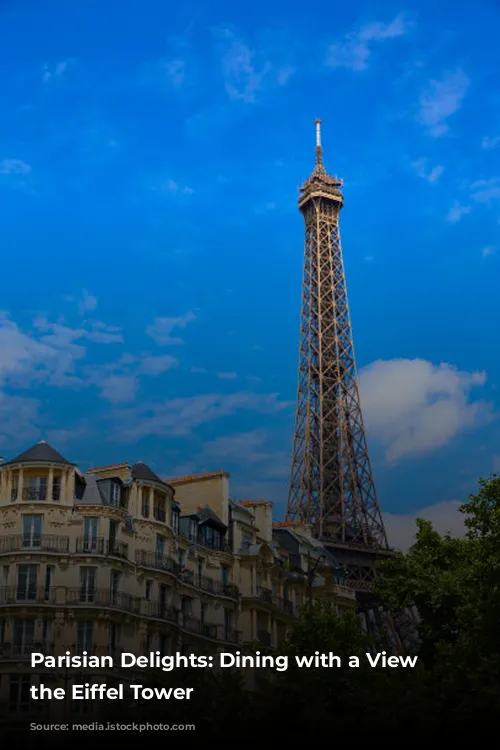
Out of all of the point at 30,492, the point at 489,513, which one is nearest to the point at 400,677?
the point at 489,513

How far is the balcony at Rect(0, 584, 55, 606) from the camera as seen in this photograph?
51.7 metres

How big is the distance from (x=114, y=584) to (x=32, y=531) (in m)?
4.63

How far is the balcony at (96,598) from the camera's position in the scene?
2062 inches

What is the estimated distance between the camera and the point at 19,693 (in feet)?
165

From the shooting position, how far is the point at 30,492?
178 ft

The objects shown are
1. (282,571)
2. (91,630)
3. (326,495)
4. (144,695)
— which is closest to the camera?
(144,695)

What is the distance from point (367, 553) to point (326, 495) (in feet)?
36.1

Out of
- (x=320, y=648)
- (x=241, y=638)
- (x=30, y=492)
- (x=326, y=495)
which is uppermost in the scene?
(x=326, y=495)

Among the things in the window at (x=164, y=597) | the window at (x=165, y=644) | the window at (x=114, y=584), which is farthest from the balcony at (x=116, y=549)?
the window at (x=165, y=644)

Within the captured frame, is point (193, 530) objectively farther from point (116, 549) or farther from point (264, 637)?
point (264, 637)

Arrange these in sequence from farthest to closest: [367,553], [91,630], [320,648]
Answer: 1. [367,553]
2. [91,630]
3. [320,648]

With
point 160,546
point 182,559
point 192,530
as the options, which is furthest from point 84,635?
point 192,530

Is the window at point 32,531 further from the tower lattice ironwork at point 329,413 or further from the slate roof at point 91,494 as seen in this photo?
the tower lattice ironwork at point 329,413

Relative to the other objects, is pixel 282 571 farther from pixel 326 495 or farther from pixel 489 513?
pixel 326 495
